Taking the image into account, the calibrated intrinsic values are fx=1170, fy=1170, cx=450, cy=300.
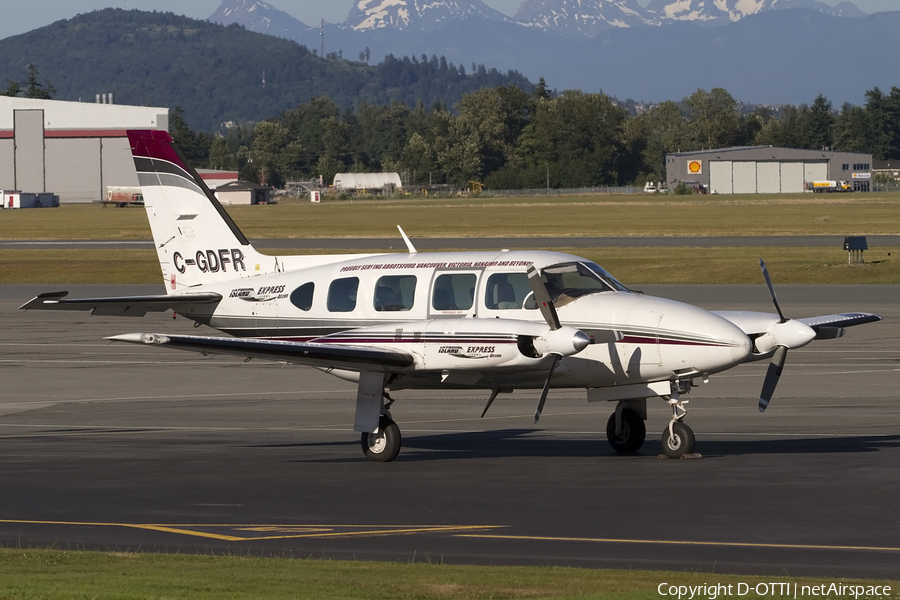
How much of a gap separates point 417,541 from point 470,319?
16.9 feet

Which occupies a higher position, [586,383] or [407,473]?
[586,383]

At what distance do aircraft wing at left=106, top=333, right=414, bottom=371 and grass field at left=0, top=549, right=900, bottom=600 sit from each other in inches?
210

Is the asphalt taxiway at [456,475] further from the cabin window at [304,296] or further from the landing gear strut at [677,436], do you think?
the cabin window at [304,296]

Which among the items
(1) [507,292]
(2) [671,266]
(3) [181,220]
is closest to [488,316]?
(1) [507,292]

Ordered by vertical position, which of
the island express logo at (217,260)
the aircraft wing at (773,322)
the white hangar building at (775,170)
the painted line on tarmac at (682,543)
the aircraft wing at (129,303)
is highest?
the white hangar building at (775,170)

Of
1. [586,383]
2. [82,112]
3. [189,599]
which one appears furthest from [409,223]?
[189,599]

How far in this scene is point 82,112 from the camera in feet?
555

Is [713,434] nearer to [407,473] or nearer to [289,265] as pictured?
[407,473]

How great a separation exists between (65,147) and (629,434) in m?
166

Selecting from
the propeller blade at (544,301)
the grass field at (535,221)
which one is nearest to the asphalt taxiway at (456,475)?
the propeller blade at (544,301)

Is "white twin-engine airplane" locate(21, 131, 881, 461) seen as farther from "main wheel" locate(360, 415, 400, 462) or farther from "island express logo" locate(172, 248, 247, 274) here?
"island express logo" locate(172, 248, 247, 274)

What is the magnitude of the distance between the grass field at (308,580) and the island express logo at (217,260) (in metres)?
10.2

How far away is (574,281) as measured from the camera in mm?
17219

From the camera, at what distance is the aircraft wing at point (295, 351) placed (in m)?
16.1
